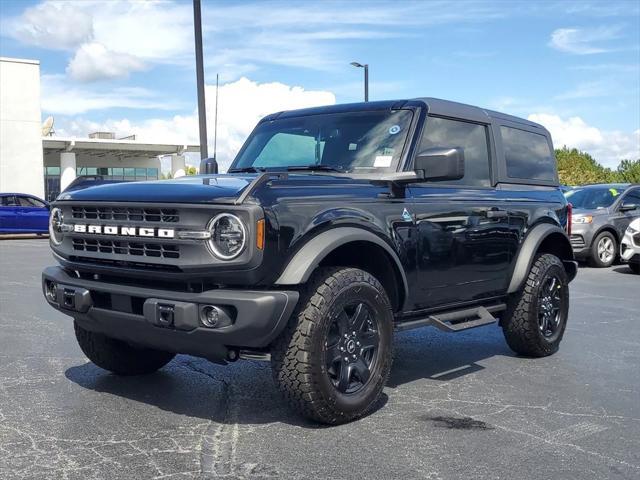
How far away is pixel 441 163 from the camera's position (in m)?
4.82

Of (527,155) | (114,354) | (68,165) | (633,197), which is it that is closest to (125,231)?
(114,354)

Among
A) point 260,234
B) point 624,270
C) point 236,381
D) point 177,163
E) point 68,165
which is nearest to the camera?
point 260,234

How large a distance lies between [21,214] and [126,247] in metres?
19.6

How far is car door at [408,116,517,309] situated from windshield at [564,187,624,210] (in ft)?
32.1

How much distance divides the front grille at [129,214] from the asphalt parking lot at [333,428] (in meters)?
1.18

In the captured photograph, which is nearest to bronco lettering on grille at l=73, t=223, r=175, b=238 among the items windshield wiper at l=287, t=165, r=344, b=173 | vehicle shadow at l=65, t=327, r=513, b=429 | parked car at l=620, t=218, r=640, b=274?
vehicle shadow at l=65, t=327, r=513, b=429

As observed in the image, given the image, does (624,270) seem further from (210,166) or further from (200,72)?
(210,166)

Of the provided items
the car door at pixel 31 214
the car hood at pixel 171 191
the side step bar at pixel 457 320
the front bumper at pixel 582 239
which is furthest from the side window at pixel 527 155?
the car door at pixel 31 214

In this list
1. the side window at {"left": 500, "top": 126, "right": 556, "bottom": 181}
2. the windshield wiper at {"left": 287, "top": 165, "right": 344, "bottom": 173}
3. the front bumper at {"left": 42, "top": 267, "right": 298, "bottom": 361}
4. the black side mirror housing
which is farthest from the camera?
the black side mirror housing

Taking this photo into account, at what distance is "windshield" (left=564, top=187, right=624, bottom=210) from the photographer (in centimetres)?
1507

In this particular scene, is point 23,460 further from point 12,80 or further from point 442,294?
point 12,80

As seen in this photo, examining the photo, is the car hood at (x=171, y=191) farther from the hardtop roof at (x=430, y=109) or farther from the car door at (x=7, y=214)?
the car door at (x=7, y=214)

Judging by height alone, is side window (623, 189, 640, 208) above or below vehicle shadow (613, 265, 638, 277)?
above

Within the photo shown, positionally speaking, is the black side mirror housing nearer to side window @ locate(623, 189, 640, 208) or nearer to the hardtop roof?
the hardtop roof
